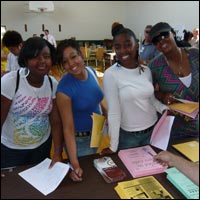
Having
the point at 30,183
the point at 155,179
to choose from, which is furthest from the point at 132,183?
the point at 30,183

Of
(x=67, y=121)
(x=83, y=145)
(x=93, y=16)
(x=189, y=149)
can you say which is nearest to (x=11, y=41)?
(x=93, y=16)

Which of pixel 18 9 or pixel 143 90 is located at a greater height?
pixel 18 9

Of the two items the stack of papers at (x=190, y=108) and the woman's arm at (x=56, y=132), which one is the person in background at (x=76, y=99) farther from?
the stack of papers at (x=190, y=108)

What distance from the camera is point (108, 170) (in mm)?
734

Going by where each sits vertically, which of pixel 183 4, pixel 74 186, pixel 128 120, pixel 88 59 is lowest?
pixel 74 186

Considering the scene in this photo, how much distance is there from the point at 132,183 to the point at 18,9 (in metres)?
0.56

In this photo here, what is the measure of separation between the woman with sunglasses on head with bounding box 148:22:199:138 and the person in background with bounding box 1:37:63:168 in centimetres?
36

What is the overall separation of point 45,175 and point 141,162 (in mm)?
316

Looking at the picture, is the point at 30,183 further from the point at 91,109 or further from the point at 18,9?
the point at 18,9

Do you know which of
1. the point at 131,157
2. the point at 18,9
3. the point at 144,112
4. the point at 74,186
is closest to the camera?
the point at 18,9

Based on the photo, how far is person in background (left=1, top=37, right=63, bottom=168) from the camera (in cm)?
68

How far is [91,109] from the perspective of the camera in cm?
95

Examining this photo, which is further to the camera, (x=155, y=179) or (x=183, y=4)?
(x=155, y=179)

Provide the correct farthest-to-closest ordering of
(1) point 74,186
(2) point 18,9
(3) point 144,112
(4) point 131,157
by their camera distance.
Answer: (3) point 144,112, (4) point 131,157, (1) point 74,186, (2) point 18,9
